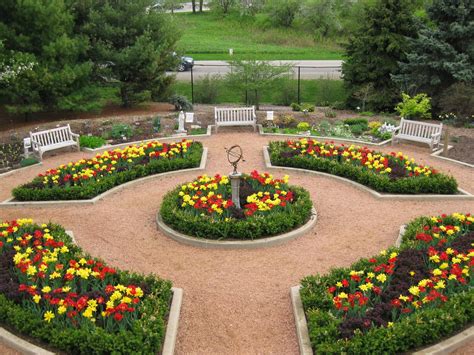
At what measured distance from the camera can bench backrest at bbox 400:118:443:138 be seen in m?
15.1

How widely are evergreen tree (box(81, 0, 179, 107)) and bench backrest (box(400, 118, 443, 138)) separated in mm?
8920

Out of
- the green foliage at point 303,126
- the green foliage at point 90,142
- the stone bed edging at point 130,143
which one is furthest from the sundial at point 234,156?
the green foliage at point 90,142

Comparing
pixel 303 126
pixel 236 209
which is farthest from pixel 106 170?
pixel 303 126

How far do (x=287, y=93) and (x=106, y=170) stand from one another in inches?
503

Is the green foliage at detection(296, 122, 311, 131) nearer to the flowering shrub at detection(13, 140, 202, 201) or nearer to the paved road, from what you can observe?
the flowering shrub at detection(13, 140, 202, 201)

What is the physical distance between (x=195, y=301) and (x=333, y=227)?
349 cm

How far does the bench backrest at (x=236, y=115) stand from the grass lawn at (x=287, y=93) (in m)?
6.29

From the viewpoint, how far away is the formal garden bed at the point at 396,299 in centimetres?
641

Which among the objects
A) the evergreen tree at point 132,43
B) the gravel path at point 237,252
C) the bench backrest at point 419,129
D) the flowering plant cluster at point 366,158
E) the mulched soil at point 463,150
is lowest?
the gravel path at point 237,252

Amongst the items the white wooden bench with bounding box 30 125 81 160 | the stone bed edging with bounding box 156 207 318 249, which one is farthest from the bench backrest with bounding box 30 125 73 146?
the stone bed edging with bounding box 156 207 318 249

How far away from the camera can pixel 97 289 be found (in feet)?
24.1

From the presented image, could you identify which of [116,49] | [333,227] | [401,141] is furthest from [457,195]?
[116,49]

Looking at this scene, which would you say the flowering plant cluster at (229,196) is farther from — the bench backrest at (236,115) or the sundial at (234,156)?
the bench backrest at (236,115)

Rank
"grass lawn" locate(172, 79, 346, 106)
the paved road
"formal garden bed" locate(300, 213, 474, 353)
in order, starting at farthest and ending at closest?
the paved road < "grass lawn" locate(172, 79, 346, 106) < "formal garden bed" locate(300, 213, 474, 353)
